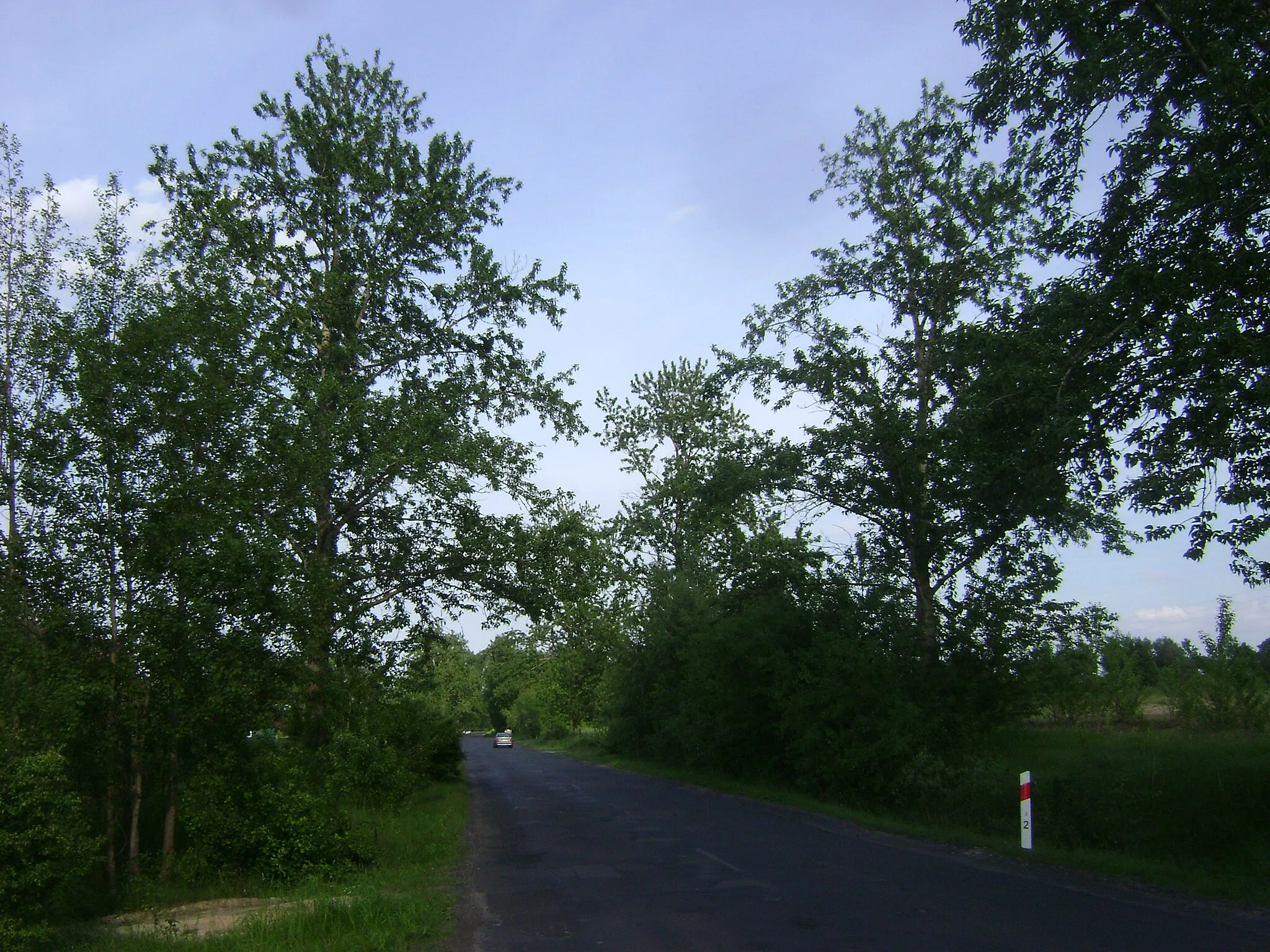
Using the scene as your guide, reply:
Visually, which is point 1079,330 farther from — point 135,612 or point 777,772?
point 777,772

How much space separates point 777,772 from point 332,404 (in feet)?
51.3

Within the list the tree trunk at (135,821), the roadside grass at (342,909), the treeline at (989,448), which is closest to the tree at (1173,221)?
the treeline at (989,448)

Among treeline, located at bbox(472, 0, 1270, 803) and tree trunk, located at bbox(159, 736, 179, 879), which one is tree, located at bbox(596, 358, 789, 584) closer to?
treeline, located at bbox(472, 0, 1270, 803)

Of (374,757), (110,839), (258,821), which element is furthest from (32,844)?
(374,757)

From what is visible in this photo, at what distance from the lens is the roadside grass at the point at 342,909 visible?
27.8 feet

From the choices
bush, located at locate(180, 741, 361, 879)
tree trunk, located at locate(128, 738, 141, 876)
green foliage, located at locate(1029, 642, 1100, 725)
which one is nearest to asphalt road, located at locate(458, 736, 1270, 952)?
bush, located at locate(180, 741, 361, 879)

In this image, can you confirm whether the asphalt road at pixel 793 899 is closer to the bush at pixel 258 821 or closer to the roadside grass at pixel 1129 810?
the roadside grass at pixel 1129 810

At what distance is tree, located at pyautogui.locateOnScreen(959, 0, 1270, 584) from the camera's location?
11.0 metres

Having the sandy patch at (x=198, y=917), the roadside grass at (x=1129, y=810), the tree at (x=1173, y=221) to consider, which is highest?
the tree at (x=1173, y=221)

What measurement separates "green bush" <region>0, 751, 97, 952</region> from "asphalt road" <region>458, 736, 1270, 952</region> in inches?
137

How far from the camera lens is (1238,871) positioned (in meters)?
10.8

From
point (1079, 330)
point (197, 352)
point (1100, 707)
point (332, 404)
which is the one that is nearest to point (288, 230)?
point (332, 404)

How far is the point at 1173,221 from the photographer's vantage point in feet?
40.3

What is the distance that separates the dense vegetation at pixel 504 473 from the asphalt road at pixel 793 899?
2787 millimetres
